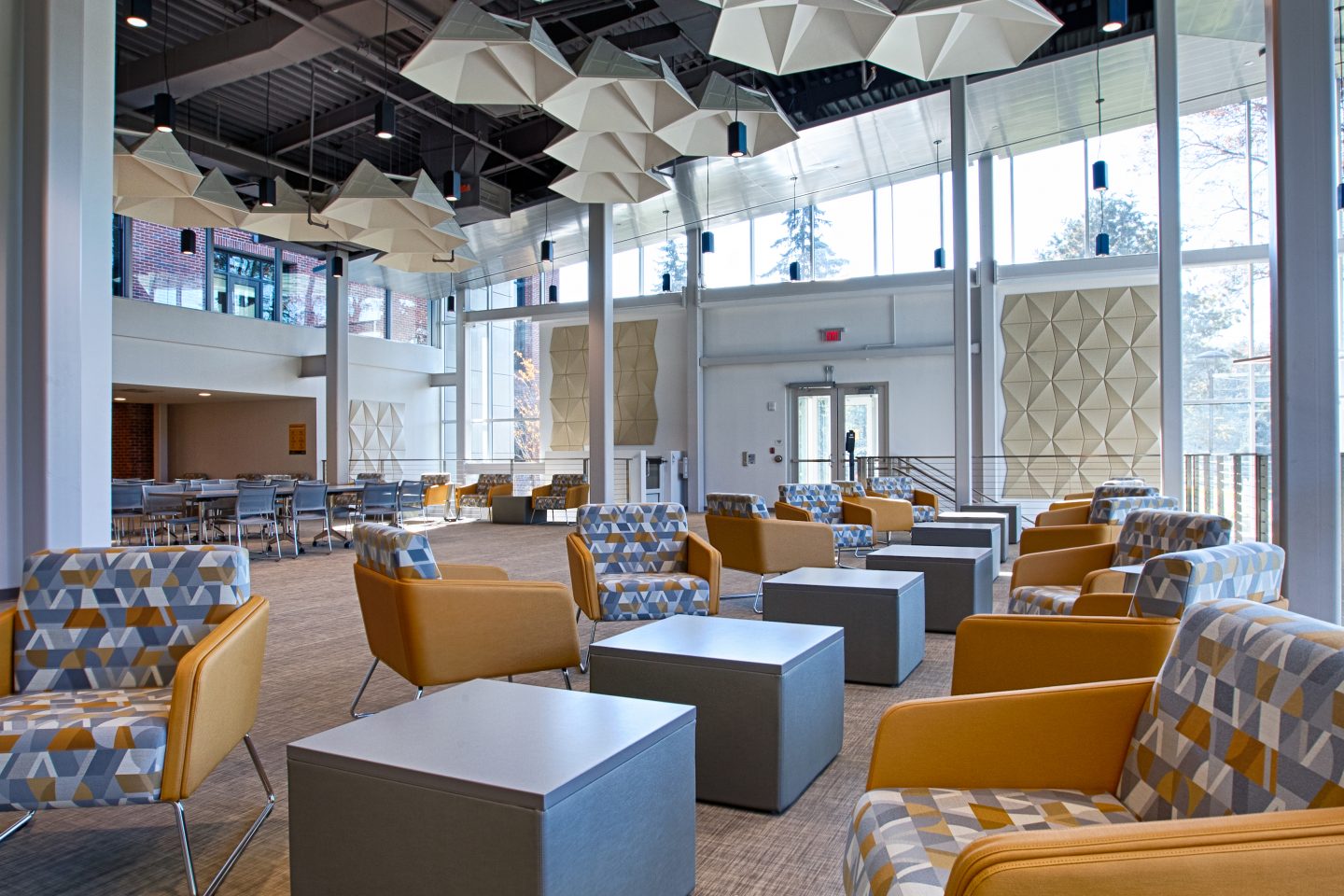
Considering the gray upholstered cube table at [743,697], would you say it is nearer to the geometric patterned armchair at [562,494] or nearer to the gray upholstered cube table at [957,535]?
the gray upholstered cube table at [957,535]

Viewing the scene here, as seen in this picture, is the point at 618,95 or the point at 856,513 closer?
the point at 618,95

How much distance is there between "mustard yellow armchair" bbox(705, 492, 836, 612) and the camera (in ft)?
21.7

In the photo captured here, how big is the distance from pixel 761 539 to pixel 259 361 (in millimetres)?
13973

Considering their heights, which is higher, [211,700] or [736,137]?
[736,137]

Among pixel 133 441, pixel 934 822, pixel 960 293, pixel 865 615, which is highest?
pixel 960 293

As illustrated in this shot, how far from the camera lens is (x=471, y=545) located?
454 inches

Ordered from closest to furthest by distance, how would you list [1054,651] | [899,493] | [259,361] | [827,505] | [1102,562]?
[1054,651] → [1102,562] → [827,505] → [899,493] → [259,361]

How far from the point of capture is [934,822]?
1.75 meters

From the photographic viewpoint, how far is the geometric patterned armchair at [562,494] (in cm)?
1415

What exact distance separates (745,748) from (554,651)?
1231mm

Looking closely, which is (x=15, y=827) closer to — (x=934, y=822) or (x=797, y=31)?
(x=934, y=822)

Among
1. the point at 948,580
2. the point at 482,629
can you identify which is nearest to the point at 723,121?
the point at 948,580

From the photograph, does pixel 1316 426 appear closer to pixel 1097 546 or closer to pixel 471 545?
pixel 1097 546

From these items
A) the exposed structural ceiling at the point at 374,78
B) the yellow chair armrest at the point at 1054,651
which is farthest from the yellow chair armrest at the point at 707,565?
the exposed structural ceiling at the point at 374,78
